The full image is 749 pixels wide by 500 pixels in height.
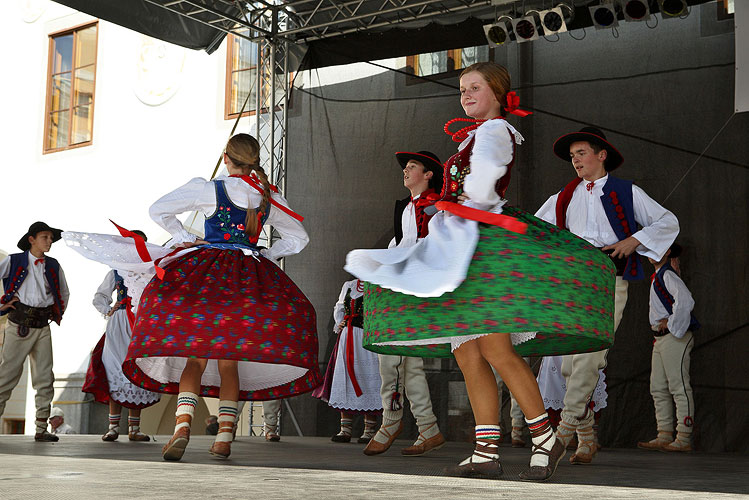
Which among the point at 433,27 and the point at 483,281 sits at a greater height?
the point at 433,27

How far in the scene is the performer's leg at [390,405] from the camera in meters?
4.16

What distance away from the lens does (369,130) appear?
7.01 metres

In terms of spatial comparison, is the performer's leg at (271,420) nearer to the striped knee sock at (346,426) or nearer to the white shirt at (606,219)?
the striped knee sock at (346,426)

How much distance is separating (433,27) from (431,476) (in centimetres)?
470

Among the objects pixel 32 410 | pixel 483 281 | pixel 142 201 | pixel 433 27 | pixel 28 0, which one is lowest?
pixel 32 410

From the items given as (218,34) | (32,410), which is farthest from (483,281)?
(32,410)

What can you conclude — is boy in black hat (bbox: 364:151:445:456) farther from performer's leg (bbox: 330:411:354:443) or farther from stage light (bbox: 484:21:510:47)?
stage light (bbox: 484:21:510:47)

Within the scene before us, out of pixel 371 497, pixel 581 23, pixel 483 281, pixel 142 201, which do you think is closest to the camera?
pixel 371 497

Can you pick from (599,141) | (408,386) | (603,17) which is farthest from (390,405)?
(603,17)

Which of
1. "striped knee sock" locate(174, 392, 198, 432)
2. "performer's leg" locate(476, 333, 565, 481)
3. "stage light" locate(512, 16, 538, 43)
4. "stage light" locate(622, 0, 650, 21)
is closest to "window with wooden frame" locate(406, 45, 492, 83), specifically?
"stage light" locate(512, 16, 538, 43)

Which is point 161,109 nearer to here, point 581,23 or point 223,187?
point 581,23

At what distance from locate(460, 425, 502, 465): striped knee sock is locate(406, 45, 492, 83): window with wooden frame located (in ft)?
14.3

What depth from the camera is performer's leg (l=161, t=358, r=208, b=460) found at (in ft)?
10.8

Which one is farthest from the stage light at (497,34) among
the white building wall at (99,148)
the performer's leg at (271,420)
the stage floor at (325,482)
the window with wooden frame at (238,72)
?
the window with wooden frame at (238,72)
